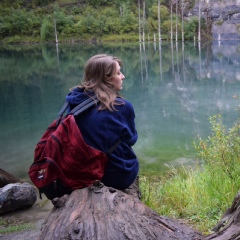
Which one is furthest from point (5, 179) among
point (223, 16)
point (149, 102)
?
point (223, 16)

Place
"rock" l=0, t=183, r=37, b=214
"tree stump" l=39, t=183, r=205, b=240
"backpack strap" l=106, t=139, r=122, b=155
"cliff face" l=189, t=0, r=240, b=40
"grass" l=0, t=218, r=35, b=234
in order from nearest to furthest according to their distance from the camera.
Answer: "tree stump" l=39, t=183, r=205, b=240, "backpack strap" l=106, t=139, r=122, b=155, "grass" l=0, t=218, r=35, b=234, "rock" l=0, t=183, r=37, b=214, "cliff face" l=189, t=0, r=240, b=40

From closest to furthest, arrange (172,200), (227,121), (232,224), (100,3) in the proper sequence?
(232,224)
(172,200)
(227,121)
(100,3)

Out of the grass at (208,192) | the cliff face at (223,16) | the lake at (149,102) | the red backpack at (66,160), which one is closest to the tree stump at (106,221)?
the red backpack at (66,160)

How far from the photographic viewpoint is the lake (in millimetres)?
8906

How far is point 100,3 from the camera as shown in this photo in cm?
5712

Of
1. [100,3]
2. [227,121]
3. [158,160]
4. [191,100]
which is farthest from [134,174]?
[100,3]

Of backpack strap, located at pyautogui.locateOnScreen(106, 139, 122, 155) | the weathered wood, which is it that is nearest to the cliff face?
the weathered wood

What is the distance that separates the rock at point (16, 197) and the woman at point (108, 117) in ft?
10.5

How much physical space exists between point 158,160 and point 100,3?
51989 mm

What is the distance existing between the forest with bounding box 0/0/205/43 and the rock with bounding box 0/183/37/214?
44749mm

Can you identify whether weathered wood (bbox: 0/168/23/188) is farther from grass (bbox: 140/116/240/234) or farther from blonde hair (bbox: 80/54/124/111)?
blonde hair (bbox: 80/54/124/111)

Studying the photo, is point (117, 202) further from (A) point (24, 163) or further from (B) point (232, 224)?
(A) point (24, 163)

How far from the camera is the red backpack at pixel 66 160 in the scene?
7.33 feet

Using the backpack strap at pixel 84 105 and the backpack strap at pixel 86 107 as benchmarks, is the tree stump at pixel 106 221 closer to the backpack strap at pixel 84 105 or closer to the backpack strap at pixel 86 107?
the backpack strap at pixel 86 107
